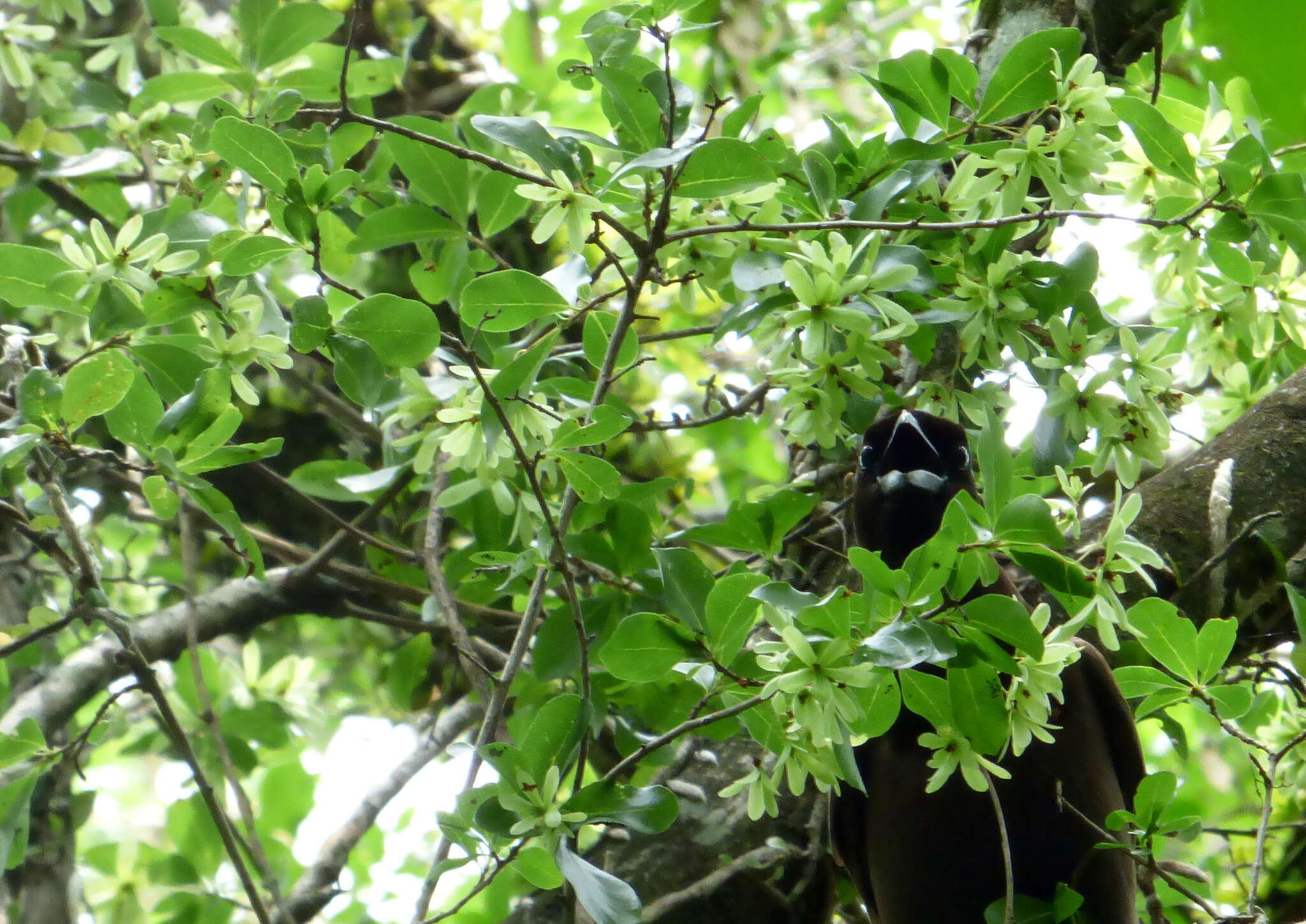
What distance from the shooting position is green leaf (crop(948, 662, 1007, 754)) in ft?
4.47

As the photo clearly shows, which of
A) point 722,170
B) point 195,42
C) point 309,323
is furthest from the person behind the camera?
point 195,42

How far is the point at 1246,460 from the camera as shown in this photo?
234 cm

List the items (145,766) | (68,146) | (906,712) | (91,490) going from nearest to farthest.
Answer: (906,712)
(68,146)
(91,490)
(145,766)

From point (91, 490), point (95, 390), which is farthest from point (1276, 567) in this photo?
point (91, 490)

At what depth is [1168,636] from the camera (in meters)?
1.65

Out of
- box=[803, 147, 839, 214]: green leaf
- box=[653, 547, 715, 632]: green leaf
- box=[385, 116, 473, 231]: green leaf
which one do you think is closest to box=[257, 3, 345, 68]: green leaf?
box=[385, 116, 473, 231]: green leaf

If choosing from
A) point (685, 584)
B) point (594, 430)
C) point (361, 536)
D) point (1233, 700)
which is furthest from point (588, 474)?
point (361, 536)

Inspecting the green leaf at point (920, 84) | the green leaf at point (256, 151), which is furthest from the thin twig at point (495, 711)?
the green leaf at point (920, 84)

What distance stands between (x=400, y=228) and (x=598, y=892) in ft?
3.27

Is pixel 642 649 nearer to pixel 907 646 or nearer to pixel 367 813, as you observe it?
pixel 907 646

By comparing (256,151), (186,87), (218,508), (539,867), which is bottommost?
(539,867)

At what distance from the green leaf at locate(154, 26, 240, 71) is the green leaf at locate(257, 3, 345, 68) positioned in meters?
0.08

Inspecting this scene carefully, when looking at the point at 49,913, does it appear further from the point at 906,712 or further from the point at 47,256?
the point at 906,712

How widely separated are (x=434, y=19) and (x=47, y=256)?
2714mm
